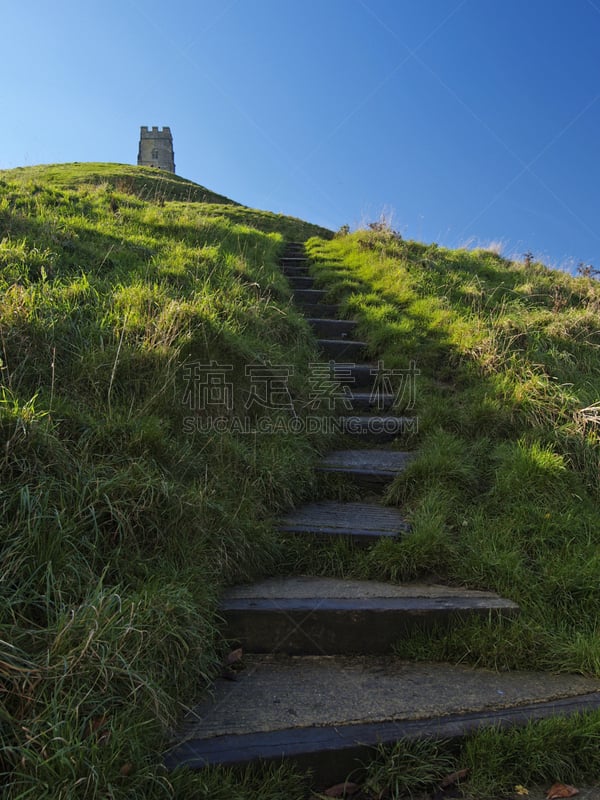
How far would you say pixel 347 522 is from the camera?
12.1 ft

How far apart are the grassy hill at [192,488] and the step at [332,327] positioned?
0.29m

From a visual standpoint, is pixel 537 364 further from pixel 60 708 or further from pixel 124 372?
pixel 60 708

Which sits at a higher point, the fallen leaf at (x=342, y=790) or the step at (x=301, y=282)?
the step at (x=301, y=282)

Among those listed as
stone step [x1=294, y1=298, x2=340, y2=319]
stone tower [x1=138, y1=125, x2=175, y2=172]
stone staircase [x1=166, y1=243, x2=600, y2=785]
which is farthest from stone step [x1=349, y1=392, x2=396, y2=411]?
stone tower [x1=138, y1=125, x2=175, y2=172]

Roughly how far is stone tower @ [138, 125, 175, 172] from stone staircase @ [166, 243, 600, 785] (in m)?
52.6

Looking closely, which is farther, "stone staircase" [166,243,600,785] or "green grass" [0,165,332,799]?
"stone staircase" [166,243,600,785]

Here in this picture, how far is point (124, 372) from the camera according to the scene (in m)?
3.71

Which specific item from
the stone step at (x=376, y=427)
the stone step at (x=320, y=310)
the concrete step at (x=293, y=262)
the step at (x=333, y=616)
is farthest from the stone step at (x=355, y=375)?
the concrete step at (x=293, y=262)

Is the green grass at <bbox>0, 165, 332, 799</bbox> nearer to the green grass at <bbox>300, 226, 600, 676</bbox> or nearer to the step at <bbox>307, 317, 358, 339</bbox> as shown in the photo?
the green grass at <bbox>300, 226, 600, 676</bbox>

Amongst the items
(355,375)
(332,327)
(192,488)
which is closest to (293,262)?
(332,327)

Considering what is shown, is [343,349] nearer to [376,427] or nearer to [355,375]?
[355,375]

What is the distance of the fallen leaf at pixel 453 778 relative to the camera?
202 centimetres

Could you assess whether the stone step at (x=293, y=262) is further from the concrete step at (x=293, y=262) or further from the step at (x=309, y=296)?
the step at (x=309, y=296)

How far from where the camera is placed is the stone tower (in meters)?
49.4
